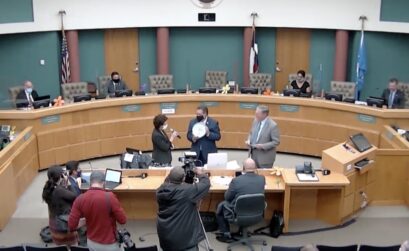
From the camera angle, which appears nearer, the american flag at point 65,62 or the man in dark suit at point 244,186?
the man in dark suit at point 244,186

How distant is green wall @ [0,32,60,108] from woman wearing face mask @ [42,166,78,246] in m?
8.15

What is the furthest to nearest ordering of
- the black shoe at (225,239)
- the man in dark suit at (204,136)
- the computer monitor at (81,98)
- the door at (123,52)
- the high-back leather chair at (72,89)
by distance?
the door at (123,52), the high-back leather chair at (72,89), the computer monitor at (81,98), the man in dark suit at (204,136), the black shoe at (225,239)

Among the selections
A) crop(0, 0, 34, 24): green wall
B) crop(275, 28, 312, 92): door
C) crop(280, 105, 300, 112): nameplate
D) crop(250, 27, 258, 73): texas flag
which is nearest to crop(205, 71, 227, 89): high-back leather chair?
crop(250, 27, 258, 73): texas flag

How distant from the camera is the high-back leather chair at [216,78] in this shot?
16016mm

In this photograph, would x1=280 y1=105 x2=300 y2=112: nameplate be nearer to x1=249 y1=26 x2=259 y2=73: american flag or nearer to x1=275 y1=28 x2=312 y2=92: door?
x1=249 y1=26 x2=259 y2=73: american flag

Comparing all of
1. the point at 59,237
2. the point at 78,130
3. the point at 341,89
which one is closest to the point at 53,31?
the point at 78,130

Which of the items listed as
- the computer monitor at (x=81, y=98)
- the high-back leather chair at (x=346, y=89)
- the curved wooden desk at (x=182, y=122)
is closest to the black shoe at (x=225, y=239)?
the curved wooden desk at (x=182, y=122)

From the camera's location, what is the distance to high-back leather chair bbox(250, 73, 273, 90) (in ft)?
50.0

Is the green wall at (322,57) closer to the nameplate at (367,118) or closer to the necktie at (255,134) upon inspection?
the nameplate at (367,118)

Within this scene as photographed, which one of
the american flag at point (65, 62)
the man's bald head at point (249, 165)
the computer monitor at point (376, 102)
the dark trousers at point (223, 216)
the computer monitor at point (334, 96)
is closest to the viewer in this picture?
the man's bald head at point (249, 165)

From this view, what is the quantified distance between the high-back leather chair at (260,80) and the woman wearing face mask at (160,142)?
21.3 feet

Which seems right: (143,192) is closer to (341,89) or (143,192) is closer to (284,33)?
(341,89)

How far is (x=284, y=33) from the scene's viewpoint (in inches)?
640

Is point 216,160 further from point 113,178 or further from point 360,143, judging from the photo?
point 360,143
